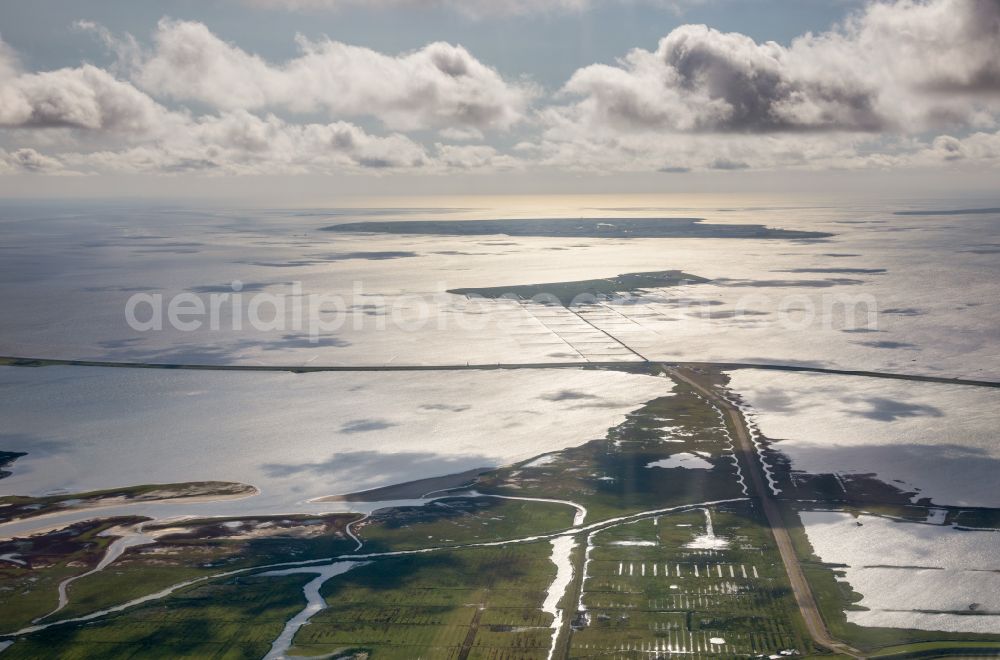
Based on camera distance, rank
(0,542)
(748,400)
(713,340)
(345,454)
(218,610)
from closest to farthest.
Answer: (218,610) → (0,542) → (345,454) → (748,400) → (713,340)

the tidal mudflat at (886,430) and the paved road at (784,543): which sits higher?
the tidal mudflat at (886,430)

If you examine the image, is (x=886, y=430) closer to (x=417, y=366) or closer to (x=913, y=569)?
(x=913, y=569)

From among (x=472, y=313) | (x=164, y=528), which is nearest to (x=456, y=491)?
(x=164, y=528)

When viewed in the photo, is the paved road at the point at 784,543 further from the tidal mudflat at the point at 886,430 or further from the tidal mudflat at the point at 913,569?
the tidal mudflat at the point at 886,430

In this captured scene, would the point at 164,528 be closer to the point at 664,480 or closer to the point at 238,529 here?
the point at 238,529

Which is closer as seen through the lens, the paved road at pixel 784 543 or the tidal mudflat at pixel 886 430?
the paved road at pixel 784 543

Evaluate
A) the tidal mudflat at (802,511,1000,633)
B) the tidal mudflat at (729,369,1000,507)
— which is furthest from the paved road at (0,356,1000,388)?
the tidal mudflat at (802,511,1000,633)

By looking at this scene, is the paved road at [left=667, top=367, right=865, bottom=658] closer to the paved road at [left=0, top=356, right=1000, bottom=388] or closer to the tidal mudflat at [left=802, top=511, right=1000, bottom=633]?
the tidal mudflat at [left=802, top=511, right=1000, bottom=633]

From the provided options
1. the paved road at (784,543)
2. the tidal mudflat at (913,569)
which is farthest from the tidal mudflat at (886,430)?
the tidal mudflat at (913,569)
